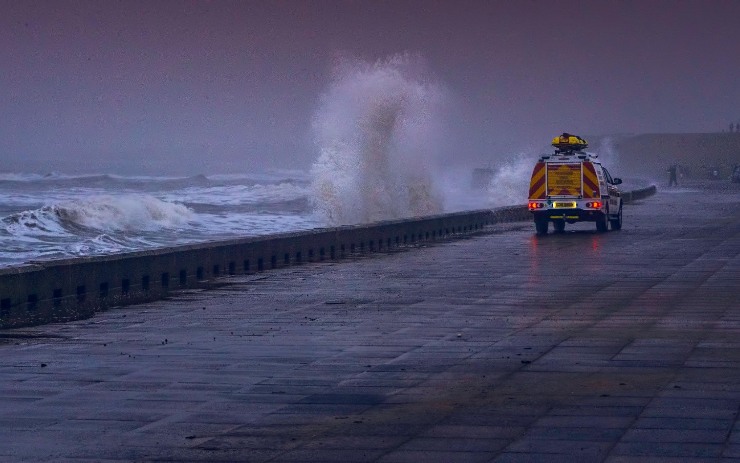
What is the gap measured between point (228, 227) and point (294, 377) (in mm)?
46241

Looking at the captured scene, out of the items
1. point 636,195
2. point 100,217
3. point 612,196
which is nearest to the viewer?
point 612,196

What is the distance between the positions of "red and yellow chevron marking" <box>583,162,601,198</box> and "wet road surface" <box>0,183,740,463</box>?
16307 mm

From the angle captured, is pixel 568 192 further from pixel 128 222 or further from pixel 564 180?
pixel 128 222

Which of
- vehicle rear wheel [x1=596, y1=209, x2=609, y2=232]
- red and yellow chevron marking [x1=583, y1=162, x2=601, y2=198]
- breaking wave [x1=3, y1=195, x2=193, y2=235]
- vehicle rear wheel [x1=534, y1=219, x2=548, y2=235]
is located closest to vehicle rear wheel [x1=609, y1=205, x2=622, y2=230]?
vehicle rear wheel [x1=596, y1=209, x2=609, y2=232]

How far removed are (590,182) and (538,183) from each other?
1.48 metres

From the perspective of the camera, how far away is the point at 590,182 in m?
37.8

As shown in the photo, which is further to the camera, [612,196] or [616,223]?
[616,223]

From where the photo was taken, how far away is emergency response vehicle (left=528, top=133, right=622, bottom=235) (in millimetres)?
37500

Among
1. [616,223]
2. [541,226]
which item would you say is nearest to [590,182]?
[541,226]

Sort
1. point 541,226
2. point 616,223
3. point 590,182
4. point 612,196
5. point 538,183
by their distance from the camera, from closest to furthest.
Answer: point 541,226 → point 590,182 → point 538,183 → point 612,196 → point 616,223

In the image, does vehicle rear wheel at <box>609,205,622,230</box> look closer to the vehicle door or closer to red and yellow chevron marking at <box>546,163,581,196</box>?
the vehicle door

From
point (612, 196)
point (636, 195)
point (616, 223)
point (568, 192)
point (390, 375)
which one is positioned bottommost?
point (390, 375)

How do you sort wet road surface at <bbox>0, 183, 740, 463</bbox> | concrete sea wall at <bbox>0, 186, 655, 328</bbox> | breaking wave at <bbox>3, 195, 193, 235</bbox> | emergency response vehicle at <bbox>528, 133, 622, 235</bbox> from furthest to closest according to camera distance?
breaking wave at <bbox>3, 195, 193, 235</bbox>
emergency response vehicle at <bbox>528, 133, 622, 235</bbox>
concrete sea wall at <bbox>0, 186, 655, 328</bbox>
wet road surface at <bbox>0, 183, 740, 463</bbox>

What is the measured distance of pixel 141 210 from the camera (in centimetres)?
6122
